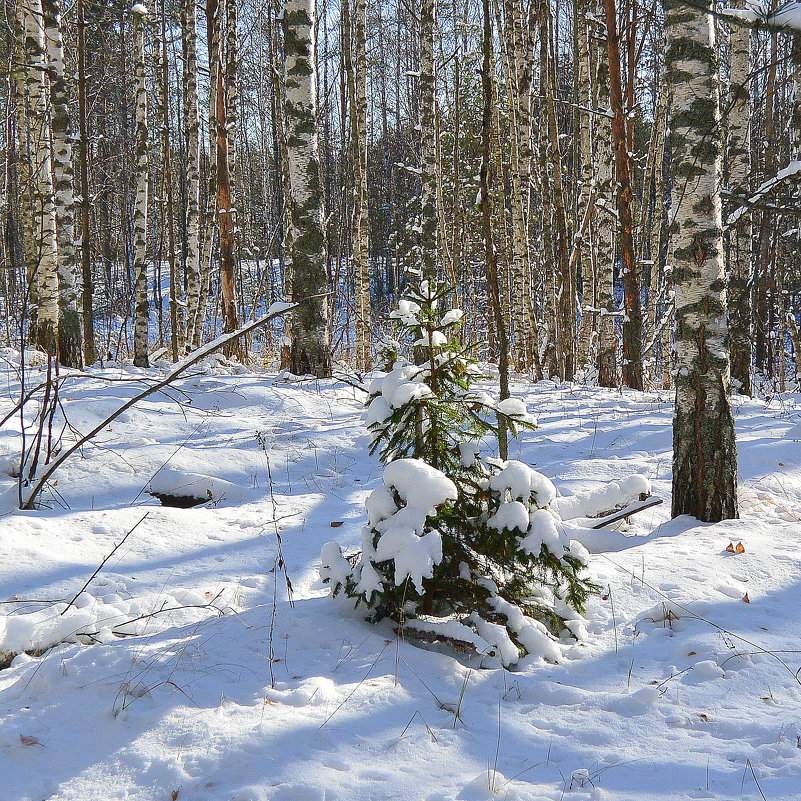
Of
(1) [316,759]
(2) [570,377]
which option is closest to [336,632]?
(1) [316,759]

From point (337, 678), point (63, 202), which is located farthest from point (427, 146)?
point (337, 678)

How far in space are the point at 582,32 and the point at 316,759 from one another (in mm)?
11318

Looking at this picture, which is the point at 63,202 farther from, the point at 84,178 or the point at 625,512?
the point at 625,512

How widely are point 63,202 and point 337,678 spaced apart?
8.77 m

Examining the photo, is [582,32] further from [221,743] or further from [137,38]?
[221,743]

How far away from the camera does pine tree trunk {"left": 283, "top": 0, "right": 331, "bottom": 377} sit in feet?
24.6

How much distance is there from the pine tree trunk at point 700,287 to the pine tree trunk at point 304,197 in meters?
4.47

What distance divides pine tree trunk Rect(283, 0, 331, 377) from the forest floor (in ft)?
12.1

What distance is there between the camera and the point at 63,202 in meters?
8.88

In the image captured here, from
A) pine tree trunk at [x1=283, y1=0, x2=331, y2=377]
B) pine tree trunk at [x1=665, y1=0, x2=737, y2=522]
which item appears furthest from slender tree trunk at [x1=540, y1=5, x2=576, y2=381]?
pine tree trunk at [x1=665, y1=0, x2=737, y2=522]

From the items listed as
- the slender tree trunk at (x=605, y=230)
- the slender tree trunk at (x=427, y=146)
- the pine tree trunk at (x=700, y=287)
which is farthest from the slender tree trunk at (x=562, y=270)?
the pine tree trunk at (x=700, y=287)

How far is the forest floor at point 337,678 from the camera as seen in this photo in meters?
1.90

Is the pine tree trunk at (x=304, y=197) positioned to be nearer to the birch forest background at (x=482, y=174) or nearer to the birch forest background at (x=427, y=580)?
the birch forest background at (x=482, y=174)

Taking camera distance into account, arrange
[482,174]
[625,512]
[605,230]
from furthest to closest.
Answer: [605,230], [482,174], [625,512]
